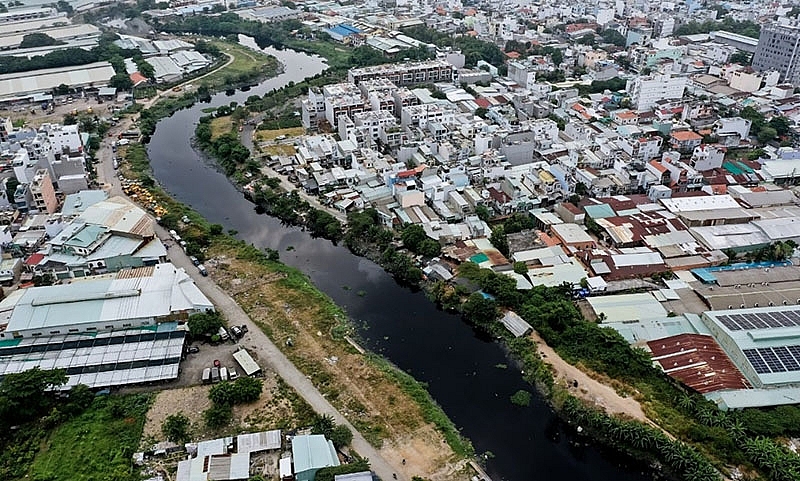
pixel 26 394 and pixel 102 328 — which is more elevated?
pixel 26 394

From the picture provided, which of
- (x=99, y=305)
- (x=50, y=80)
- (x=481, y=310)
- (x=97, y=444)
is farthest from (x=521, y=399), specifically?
(x=50, y=80)

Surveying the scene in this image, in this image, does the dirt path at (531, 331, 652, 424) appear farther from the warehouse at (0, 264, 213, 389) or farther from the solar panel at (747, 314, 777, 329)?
Result: the warehouse at (0, 264, 213, 389)

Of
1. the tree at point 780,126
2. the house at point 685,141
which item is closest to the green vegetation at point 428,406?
the house at point 685,141

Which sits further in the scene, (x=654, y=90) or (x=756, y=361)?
(x=654, y=90)

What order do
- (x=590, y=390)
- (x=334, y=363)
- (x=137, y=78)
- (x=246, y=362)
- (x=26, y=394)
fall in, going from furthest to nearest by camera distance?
(x=137, y=78) → (x=334, y=363) → (x=246, y=362) → (x=590, y=390) → (x=26, y=394)

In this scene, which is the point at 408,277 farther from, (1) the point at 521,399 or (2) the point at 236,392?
(2) the point at 236,392

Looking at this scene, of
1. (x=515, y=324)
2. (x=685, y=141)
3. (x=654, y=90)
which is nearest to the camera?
(x=515, y=324)
